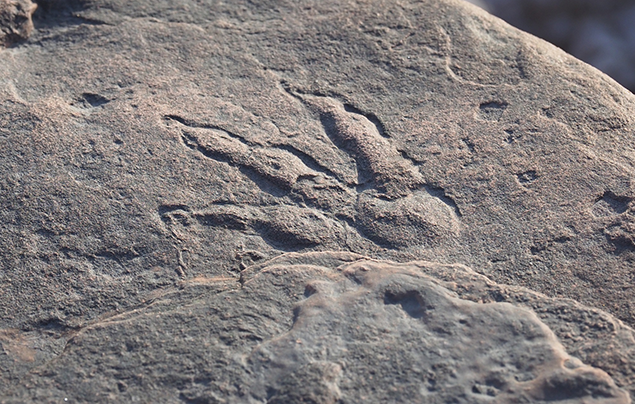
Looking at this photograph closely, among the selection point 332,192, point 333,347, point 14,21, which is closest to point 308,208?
point 332,192

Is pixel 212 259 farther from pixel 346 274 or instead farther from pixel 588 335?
pixel 588 335

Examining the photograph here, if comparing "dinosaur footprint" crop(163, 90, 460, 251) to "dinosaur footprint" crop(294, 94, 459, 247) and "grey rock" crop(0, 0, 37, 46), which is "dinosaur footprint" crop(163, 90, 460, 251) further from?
"grey rock" crop(0, 0, 37, 46)

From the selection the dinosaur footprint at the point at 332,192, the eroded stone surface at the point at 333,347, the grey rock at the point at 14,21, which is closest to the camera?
the eroded stone surface at the point at 333,347

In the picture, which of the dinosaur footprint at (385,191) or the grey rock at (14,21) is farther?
the grey rock at (14,21)

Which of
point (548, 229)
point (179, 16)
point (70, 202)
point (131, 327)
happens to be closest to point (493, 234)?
point (548, 229)

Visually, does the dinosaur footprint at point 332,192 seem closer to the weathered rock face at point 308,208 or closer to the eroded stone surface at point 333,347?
the weathered rock face at point 308,208

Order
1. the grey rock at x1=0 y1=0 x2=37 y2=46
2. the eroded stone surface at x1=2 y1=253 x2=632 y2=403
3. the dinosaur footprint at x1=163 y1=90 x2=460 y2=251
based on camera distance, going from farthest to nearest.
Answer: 1. the grey rock at x1=0 y1=0 x2=37 y2=46
2. the dinosaur footprint at x1=163 y1=90 x2=460 y2=251
3. the eroded stone surface at x1=2 y1=253 x2=632 y2=403

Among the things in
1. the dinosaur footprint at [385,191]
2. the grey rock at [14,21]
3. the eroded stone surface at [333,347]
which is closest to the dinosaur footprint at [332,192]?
the dinosaur footprint at [385,191]

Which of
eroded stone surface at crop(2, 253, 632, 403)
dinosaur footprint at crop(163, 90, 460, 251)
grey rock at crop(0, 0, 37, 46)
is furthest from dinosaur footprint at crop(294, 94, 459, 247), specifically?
grey rock at crop(0, 0, 37, 46)
